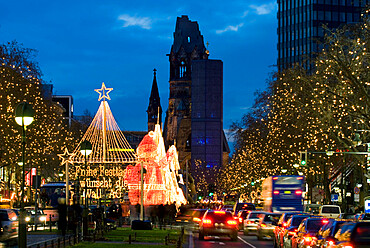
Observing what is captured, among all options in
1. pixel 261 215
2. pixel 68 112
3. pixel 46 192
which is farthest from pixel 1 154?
pixel 68 112

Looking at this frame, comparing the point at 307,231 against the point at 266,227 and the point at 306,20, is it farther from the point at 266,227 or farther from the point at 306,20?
the point at 306,20

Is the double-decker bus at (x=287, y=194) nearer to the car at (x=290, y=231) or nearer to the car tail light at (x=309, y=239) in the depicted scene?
the car at (x=290, y=231)

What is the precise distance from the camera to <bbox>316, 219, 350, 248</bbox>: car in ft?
58.0

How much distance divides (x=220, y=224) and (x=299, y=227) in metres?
13.3

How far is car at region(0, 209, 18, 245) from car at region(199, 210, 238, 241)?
13.0 metres

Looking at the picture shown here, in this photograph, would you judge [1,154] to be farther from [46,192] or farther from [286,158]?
[286,158]

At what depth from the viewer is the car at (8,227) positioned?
24.3 m

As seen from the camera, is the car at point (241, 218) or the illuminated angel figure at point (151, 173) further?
the illuminated angel figure at point (151, 173)

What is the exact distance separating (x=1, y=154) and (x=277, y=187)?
22961 mm

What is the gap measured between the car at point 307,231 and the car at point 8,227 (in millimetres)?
9151

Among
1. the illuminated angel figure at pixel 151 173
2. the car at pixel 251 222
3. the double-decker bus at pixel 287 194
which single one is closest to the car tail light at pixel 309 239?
the car at pixel 251 222

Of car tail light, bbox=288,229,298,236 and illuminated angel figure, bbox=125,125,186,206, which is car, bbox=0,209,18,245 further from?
illuminated angel figure, bbox=125,125,186,206

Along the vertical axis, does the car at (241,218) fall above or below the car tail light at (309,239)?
below

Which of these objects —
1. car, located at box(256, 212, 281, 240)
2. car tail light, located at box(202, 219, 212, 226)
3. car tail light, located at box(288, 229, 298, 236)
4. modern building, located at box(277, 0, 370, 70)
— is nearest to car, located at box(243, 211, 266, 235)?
car, located at box(256, 212, 281, 240)
